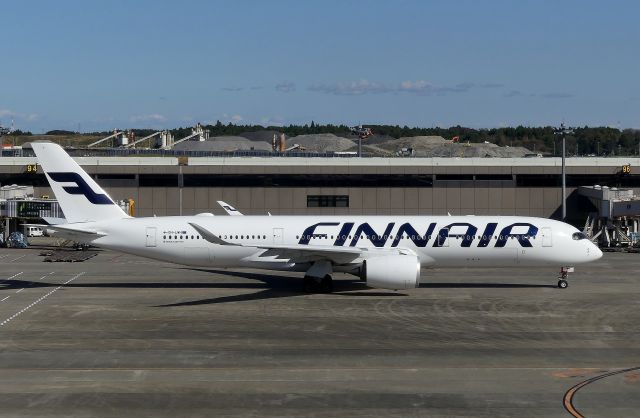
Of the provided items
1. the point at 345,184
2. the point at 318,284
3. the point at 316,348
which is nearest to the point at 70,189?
the point at 318,284

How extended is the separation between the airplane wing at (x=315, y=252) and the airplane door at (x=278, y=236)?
Answer: 154 cm

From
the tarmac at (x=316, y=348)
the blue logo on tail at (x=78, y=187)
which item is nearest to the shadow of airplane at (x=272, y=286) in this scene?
the tarmac at (x=316, y=348)

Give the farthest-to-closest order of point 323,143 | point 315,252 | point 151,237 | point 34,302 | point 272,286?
point 323,143
point 272,286
point 151,237
point 315,252
point 34,302

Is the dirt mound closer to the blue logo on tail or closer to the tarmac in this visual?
the blue logo on tail

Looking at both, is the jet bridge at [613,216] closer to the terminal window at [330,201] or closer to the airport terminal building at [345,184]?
the airport terminal building at [345,184]

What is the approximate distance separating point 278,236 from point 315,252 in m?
4.32

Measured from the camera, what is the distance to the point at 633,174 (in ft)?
276

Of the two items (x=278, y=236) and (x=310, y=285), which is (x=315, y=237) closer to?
(x=278, y=236)

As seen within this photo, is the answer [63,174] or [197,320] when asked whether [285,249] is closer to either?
[197,320]

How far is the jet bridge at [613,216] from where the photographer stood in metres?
71.1

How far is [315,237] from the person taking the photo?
45.0 metres

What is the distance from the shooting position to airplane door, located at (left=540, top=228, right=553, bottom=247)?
4419 cm

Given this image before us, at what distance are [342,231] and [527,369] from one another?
779 inches

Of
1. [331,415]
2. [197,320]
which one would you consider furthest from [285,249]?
[331,415]
